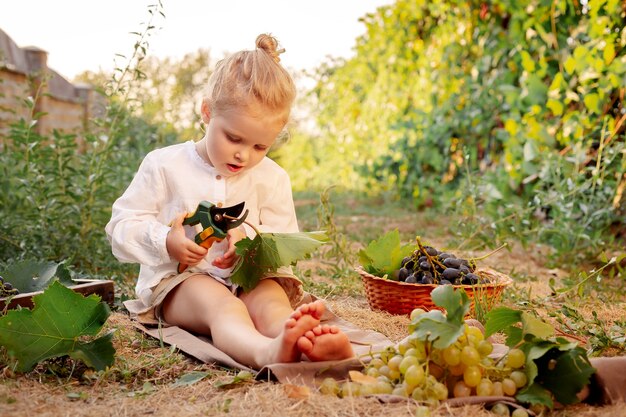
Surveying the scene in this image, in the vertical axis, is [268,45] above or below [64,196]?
above

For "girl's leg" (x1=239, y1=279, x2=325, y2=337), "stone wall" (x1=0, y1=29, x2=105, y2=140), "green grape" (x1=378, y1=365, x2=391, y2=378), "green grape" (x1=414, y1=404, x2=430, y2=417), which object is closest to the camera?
"green grape" (x1=414, y1=404, x2=430, y2=417)

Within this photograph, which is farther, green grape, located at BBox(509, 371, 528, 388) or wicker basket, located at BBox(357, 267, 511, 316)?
wicker basket, located at BBox(357, 267, 511, 316)

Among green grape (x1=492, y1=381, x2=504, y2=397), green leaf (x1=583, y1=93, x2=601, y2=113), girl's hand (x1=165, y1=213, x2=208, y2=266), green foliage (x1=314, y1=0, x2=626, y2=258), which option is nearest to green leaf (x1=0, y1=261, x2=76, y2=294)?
girl's hand (x1=165, y1=213, x2=208, y2=266)

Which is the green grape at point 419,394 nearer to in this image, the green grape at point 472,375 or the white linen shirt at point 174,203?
the green grape at point 472,375

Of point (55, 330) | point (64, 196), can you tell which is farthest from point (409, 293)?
point (64, 196)

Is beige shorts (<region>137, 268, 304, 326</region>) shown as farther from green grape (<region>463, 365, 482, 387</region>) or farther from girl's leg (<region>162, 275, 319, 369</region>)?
green grape (<region>463, 365, 482, 387</region>)

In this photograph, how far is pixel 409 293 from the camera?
2508 millimetres

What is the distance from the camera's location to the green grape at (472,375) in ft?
5.12

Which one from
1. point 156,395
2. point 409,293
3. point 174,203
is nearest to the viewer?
point 156,395

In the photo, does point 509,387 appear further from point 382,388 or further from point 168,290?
point 168,290

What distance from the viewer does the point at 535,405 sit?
1556 millimetres

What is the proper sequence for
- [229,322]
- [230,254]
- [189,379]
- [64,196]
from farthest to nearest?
[64,196]
[230,254]
[229,322]
[189,379]

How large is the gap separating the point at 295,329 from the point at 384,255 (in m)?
1.07

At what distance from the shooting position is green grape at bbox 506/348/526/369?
1600 mm
